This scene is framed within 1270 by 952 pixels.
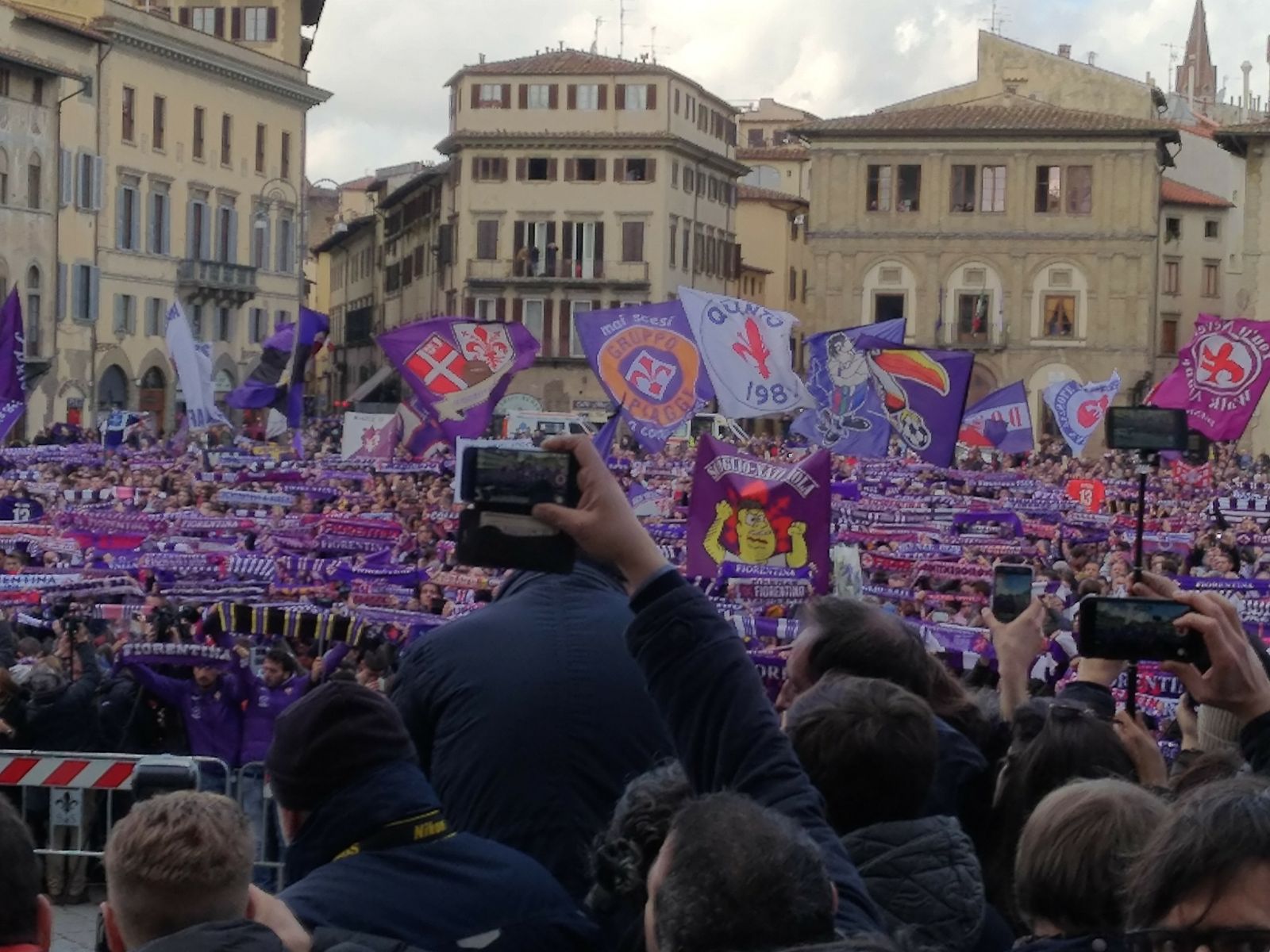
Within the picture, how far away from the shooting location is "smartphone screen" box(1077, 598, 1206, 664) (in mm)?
3748

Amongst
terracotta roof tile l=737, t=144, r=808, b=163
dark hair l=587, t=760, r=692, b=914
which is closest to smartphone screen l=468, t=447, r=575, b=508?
dark hair l=587, t=760, r=692, b=914

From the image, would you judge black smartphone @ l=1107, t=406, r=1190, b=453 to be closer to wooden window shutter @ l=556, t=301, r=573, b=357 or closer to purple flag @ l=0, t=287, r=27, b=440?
purple flag @ l=0, t=287, r=27, b=440

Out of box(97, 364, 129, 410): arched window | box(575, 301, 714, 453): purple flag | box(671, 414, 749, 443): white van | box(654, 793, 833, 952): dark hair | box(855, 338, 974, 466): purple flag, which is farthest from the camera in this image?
box(97, 364, 129, 410): arched window

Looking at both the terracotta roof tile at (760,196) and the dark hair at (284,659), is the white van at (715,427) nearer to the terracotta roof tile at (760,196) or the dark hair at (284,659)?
the terracotta roof tile at (760,196)

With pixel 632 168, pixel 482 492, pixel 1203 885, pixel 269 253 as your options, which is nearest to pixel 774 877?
pixel 1203 885

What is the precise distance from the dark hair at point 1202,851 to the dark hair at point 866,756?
1123 millimetres

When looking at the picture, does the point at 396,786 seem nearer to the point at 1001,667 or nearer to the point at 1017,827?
the point at 1017,827

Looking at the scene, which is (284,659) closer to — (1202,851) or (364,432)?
(1202,851)

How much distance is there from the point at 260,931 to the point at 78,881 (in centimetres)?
666

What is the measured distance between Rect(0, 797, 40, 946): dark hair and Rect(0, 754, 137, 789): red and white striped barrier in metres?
5.34

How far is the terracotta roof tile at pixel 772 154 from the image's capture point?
84600 millimetres

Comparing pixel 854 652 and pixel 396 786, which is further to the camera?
pixel 854 652

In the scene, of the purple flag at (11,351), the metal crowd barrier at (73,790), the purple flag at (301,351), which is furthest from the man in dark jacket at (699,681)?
the purple flag at (301,351)

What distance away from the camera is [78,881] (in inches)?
380
